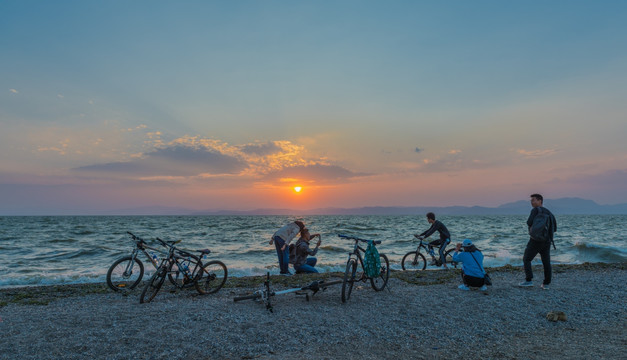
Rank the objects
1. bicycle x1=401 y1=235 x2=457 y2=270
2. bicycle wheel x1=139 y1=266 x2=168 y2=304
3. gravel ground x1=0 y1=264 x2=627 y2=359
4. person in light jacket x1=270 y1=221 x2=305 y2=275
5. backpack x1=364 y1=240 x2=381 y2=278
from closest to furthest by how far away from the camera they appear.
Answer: gravel ground x1=0 y1=264 x2=627 y2=359, bicycle wheel x1=139 y1=266 x2=168 y2=304, backpack x1=364 y1=240 x2=381 y2=278, person in light jacket x1=270 y1=221 x2=305 y2=275, bicycle x1=401 y1=235 x2=457 y2=270

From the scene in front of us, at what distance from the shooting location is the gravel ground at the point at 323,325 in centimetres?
582

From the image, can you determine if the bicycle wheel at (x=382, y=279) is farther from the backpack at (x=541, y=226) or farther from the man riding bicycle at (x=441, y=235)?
the man riding bicycle at (x=441, y=235)

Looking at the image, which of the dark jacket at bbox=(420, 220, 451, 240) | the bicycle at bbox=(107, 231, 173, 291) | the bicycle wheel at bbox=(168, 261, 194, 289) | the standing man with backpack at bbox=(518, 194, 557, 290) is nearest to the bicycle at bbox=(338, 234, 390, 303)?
the dark jacket at bbox=(420, 220, 451, 240)

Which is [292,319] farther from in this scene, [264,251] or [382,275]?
[264,251]

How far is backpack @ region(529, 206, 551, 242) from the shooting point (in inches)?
377

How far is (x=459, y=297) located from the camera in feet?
30.4

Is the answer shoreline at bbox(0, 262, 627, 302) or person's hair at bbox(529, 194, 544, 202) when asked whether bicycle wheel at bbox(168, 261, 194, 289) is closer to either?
shoreline at bbox(0, 262, 627, 302)

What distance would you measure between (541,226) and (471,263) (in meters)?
2.11

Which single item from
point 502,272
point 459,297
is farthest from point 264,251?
point 459,297

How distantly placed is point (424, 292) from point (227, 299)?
5.47m

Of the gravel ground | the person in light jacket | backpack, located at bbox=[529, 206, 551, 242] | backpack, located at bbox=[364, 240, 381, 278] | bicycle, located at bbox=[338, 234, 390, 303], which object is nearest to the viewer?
the gravel ground

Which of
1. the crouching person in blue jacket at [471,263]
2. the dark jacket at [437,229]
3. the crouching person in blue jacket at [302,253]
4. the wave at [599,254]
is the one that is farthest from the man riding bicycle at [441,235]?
the wave at [599,254]

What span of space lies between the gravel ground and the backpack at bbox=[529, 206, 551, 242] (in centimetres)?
157

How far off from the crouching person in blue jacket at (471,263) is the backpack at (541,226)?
1550mm
